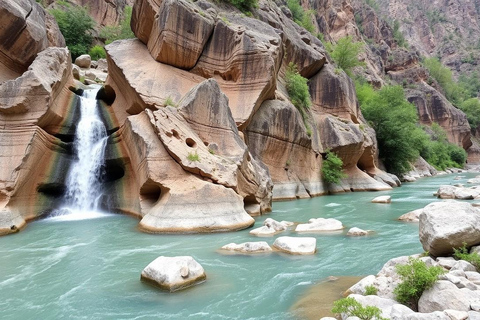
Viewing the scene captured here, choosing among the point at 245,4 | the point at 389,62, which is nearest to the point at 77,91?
the point at 245,4

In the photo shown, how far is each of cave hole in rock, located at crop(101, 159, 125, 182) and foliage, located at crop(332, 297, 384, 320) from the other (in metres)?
13.4

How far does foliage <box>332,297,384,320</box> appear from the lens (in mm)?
3867

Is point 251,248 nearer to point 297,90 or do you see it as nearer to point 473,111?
point 297,90

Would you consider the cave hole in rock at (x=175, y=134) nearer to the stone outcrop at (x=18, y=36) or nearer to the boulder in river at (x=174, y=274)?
the boulder in river at (x=174, y=274)

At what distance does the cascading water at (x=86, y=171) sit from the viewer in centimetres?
1483

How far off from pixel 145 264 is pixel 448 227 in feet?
20.5

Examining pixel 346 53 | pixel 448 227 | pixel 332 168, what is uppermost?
pixel 346 53

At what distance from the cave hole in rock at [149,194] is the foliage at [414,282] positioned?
390 inches

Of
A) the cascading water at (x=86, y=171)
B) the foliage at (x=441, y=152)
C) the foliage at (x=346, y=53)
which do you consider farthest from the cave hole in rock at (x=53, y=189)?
the foliage at (x=441, y=152)

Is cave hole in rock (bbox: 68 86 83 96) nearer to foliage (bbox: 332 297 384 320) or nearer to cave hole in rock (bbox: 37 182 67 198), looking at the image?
cave hole in rock (bbox: 37 182 67 198)

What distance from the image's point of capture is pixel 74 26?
110ft

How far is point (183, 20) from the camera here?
18.6m

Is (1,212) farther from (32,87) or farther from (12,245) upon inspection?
(32,87)

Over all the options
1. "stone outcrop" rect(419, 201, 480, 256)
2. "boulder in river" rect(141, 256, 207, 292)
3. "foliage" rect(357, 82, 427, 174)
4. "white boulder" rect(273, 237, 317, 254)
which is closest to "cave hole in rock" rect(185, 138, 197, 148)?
"white boulder" rect(273, 237, 317, 254)
